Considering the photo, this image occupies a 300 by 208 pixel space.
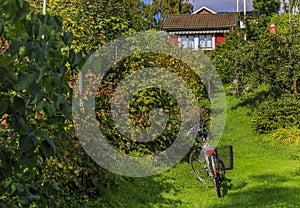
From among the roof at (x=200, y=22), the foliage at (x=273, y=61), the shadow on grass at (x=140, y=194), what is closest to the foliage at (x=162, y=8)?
the roof at (x=200, y=22)

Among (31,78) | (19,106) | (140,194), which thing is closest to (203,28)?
(140,194)

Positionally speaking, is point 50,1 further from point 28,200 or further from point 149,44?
point 28,200

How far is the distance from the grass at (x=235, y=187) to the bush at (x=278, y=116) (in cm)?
191

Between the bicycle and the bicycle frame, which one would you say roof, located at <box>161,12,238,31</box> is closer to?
the bicycle

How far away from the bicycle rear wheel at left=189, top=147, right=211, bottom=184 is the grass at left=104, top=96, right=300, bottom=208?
140 mm

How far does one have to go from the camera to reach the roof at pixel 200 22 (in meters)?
35.6

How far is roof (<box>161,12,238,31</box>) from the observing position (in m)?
35.6

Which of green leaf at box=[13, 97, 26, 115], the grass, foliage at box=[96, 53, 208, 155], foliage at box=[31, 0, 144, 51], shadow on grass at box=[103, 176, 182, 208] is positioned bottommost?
the grass

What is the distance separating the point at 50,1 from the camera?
8.02 metres

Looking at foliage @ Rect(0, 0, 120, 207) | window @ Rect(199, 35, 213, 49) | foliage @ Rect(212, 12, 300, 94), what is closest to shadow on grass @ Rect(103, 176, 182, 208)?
foliage @ Rect(0, 0, 120, 207)

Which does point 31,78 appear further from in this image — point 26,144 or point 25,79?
point 26,144

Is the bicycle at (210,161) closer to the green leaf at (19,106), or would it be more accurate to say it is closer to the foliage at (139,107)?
the foliage at (139,107)

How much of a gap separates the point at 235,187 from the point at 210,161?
24.4 inches

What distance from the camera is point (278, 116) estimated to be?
42.9 feet
